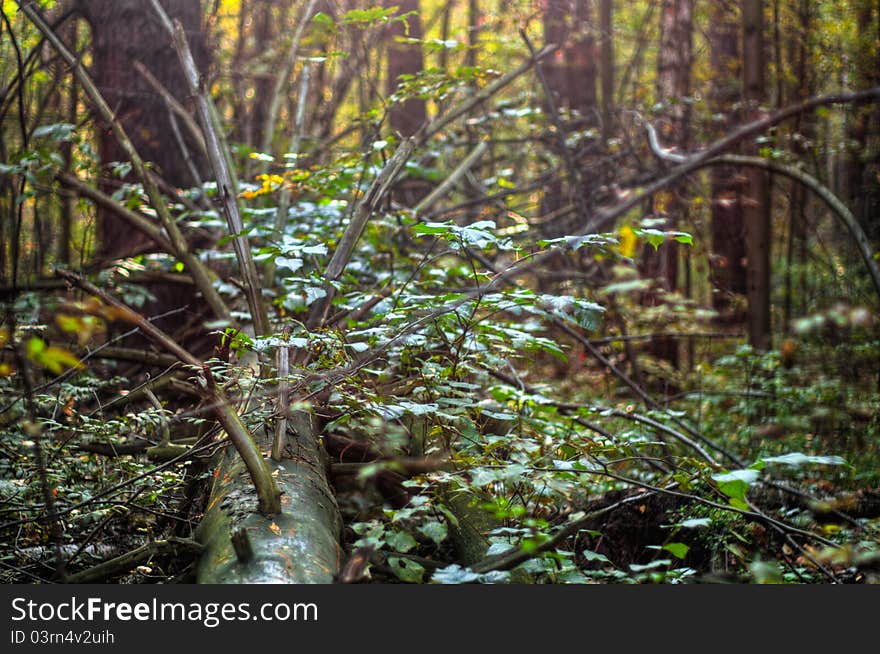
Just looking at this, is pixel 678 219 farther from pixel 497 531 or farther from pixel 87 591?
pixel 87 591

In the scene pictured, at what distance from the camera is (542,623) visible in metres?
2.11

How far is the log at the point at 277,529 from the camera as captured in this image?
6.73ft

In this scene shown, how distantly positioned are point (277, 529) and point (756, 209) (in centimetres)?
626

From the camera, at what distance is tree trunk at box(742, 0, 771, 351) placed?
6.92 metres

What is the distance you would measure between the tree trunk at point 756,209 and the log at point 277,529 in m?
5.33

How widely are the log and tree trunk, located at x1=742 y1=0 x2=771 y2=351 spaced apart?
533cm

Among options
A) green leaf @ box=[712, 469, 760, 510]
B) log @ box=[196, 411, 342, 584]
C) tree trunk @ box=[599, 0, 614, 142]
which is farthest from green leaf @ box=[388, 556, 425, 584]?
tree trunk @ box=[599, 0, 614, 142]

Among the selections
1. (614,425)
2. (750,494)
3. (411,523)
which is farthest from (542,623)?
(614,425)

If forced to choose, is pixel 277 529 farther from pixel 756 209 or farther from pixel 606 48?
pixel 606 48

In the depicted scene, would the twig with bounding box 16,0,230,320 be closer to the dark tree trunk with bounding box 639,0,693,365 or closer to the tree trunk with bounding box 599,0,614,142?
the dark tree trunk with bounding box 639,0,693,365

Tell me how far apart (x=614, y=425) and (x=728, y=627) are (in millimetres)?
2930

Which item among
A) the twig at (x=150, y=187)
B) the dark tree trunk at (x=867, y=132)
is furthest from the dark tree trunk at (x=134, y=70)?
the dark tree trunk at (x=867, y=132)

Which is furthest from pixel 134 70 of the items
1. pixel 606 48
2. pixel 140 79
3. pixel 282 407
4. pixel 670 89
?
pixel 606 48

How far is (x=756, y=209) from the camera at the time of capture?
278 inches
